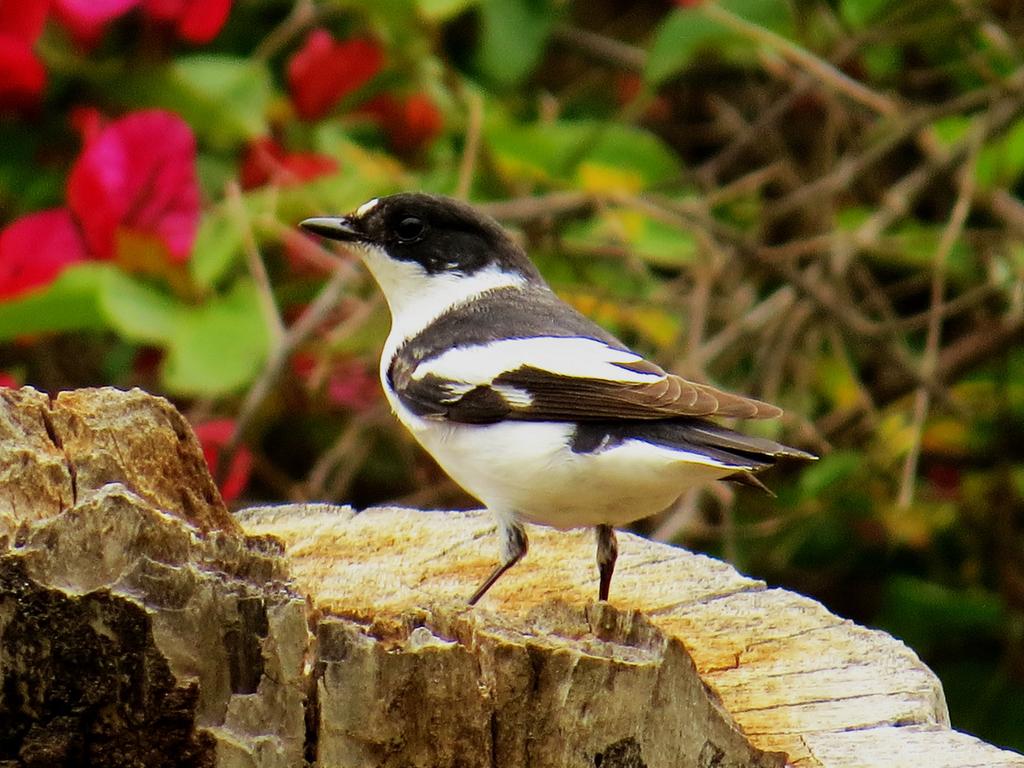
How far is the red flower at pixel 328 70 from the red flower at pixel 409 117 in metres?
0.17

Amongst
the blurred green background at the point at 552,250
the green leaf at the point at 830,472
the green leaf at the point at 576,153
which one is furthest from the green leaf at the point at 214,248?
the green leaf at the point at 830,472

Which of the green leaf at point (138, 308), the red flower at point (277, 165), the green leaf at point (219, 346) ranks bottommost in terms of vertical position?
the green leaf at point (219, 346)

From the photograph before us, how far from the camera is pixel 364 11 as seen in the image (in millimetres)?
4598

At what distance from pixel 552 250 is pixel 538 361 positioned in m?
1.30

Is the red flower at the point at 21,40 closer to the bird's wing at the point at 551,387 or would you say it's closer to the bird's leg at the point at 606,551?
the bird's wing at the point at 551,387

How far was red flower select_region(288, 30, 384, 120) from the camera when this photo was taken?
4.80 m

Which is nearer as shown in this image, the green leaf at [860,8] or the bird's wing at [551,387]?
the bird's wing at [551,387]

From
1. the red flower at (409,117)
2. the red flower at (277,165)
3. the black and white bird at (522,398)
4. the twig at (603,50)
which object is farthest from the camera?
the twig at (603,50)

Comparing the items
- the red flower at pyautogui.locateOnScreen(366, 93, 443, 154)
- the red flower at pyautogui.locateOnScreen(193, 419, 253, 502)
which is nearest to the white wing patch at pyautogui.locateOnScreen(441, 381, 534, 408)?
the red flower at pyautogui.locateOnScreen(193, 419, 253, 502)

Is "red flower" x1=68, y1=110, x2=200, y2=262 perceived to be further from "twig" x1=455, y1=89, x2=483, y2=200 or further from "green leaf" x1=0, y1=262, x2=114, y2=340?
"twig" x1=455, y1=89, x2=483, y2=200

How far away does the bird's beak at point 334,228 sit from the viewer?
13.2 feet

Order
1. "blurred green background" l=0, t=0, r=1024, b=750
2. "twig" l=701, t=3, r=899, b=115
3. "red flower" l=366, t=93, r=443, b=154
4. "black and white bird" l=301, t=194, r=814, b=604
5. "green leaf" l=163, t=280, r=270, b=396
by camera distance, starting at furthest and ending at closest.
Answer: "red flower" l=366, t=93, r=443, b=154 < "twig" l=701, t=3, r=899, b=115 < "blurred green background" l=0, t=0, r=1024, b=750 < "green leaf" l=163, t=280, r=270, b=396 < "black and white bird" l=301, t=194, r=814, b=604

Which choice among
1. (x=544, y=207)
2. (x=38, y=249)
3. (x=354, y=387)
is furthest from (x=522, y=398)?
(x=38, y=249)

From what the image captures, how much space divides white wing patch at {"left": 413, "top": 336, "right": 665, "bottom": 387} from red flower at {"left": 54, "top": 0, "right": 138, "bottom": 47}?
134 cm
